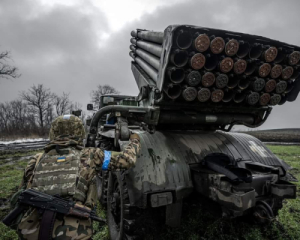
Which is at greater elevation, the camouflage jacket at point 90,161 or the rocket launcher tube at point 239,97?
the rocket launcher tube at point 239,97

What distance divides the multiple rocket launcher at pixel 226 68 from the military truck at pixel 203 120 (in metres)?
0.01

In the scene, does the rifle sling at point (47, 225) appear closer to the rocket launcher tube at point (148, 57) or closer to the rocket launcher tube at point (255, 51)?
the rocket launcher tube at point (148, 57)

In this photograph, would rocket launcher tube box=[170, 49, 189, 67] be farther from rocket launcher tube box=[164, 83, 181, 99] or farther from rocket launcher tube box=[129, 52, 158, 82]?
rocket launcher tube box=[129, 52, 158, 82]

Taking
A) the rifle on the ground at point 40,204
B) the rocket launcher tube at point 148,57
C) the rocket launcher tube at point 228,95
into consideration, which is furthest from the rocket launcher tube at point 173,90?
the rifle on the ground at point 40,204

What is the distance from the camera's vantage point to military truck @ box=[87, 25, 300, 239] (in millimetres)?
2504

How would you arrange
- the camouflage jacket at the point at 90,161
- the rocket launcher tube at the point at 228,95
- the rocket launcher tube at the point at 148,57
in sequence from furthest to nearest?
the rocket launcher tube at the point at 148,57 → the rocket launcher tube at the point at 228,95 → the camouflage jacket at the point at 90,161

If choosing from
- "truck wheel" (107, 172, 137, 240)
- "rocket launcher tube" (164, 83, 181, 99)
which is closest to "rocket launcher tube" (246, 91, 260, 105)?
"rocket launcher tube" (164, 83, 181, 99)

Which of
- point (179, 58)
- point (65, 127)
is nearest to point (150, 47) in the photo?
point (179, 58)

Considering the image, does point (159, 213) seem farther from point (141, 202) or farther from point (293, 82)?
point (293, 82)

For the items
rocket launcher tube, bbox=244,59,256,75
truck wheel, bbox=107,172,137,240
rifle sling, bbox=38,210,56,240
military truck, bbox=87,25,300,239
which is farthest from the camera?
rocket launcher tube, bbox=244,59,256,75

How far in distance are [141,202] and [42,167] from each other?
3.74 feet

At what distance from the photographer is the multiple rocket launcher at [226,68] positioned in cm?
258

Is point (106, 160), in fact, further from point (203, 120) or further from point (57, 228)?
point (203, 120)

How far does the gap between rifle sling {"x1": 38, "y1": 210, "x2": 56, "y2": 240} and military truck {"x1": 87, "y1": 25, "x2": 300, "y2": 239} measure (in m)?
0.92
